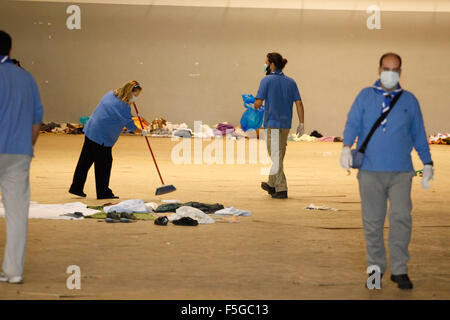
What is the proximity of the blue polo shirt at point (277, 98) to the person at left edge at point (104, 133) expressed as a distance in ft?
5.86

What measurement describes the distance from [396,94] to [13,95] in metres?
2.72

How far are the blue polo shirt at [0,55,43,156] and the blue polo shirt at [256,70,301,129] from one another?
5.20 metres

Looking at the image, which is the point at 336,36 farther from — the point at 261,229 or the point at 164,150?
the point at 261,229

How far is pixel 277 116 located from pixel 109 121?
228cm

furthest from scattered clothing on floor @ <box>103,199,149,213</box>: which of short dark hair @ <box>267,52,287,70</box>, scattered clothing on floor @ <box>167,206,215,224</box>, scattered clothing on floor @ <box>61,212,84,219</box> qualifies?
short dark hair @ <box>267,52,287,70</box>

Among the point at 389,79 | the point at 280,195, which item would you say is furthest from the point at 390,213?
the point at 280,195

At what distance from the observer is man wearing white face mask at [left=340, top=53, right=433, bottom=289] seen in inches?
204

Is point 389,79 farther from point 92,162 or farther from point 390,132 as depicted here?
point 92,162

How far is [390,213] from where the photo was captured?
5227 mm

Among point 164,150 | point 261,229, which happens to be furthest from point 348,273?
point 164,150

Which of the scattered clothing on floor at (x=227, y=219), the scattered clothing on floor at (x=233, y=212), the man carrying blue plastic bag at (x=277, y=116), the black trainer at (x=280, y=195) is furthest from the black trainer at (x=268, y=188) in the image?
the scattered clothing on floor at (x=227, y=219)

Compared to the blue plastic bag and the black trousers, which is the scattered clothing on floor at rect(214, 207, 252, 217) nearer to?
the black trousers

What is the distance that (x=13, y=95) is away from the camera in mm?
5148

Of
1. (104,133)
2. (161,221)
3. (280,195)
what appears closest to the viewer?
(161,221)
